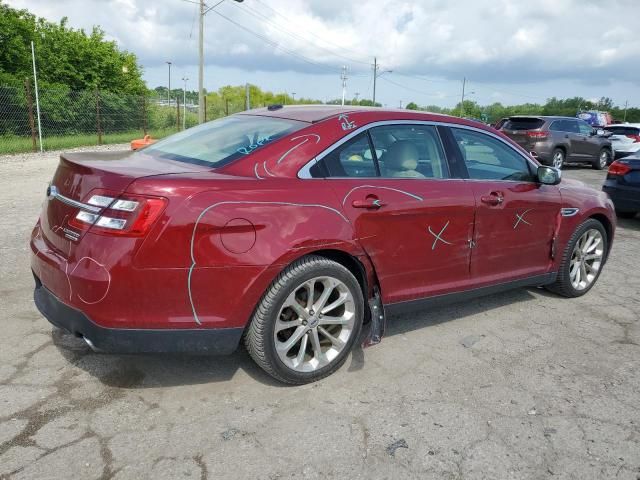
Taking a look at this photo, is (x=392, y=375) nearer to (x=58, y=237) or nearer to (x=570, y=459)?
(x=570, y=459)

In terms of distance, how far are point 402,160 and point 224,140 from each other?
1.13 metres

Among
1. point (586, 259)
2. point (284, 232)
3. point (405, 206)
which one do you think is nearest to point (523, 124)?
point (586, 259)

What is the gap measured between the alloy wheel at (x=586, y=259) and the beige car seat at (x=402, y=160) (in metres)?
1.99

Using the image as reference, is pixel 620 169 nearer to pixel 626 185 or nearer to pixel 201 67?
pixel 626 185

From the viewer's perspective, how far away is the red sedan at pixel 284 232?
101 inches

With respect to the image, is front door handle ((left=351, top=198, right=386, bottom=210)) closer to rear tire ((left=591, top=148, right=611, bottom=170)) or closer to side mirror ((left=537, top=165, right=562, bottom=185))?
side mirror ((left=537, top=165, right=562, bottom=185))

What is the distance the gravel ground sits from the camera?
2.45 m

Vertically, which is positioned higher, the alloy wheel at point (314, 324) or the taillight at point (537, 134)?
the taillight at point (537, 134)

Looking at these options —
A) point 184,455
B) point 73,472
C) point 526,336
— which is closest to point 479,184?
point 526,336

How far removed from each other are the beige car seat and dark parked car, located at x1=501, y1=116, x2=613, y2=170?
12.7 metres

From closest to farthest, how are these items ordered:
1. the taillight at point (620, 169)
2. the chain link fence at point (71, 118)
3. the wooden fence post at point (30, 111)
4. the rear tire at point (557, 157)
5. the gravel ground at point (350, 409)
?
the gravel ground at point (350, 409), the taillight at point (620, 169), the wooden fence post at point (30, 111), the rear tire at point (557, 157), the chain link fence at point (71, 118)

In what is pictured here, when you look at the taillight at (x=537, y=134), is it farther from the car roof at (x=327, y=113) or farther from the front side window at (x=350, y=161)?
the front side window at (x=350, y=161)

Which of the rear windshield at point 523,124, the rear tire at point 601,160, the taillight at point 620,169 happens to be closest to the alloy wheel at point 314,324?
the taillight at point 620,169

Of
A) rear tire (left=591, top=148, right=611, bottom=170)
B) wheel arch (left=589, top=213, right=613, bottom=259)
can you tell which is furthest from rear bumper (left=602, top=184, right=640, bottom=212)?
rear tire (left=591, top=148, right=611, bottom=170)
